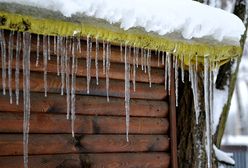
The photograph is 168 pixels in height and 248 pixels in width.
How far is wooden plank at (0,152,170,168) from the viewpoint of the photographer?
3.56 m

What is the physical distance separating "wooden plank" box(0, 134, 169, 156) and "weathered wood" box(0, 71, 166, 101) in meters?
0.39

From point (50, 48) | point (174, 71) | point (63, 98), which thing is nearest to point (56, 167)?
point (63, 98)

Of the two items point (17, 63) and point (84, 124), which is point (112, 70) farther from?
point (17, 63)

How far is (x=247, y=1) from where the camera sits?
21.1ft

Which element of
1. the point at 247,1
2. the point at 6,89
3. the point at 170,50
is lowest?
the point at 6,89

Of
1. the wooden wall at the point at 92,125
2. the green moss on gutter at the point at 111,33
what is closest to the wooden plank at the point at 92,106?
the wooden wall at the point at 92,125

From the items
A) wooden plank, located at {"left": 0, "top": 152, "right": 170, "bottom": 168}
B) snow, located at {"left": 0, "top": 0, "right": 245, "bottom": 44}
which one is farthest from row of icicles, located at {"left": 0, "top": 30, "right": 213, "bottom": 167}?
snow, located at {"left": 0, "top": 0, "right": 245, "bottom": 44}

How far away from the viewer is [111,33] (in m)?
3.37

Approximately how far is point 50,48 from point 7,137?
81cm

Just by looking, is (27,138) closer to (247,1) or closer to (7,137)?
(7,137)

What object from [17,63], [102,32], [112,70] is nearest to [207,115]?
[112,70]

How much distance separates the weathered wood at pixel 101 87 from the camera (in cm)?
373

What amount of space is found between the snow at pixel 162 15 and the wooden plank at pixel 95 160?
4.24 feet

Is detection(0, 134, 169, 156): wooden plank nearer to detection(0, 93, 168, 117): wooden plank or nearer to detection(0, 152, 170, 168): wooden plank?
detection(0, 152, 170, 168): wooden plank
